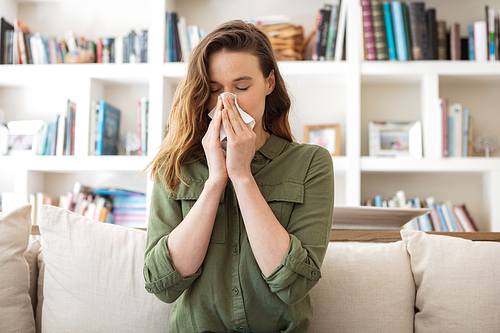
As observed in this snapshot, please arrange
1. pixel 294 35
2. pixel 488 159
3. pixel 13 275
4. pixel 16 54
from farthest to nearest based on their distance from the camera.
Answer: pixel 16 54, pixel 294 35, pixel 488 159, pixel 13 275

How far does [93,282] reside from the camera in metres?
1.33

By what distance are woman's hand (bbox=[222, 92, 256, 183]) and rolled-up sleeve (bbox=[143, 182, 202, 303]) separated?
19cm

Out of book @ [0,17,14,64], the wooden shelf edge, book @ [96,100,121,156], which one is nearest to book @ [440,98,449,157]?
the wooden shelf edge

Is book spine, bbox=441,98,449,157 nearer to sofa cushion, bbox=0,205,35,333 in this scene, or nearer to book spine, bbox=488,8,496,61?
book spine, bbox=488,8,496,61

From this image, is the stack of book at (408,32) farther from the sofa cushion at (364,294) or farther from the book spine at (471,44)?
the sofa cushion at (364,294)

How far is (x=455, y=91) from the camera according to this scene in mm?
2838

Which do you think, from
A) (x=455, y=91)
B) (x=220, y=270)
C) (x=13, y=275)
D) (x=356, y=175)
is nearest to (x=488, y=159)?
(x=455, y=91)

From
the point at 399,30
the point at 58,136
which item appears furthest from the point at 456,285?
the point at 58,136

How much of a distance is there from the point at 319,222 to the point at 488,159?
1863 mm

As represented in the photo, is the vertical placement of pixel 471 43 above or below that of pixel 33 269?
above

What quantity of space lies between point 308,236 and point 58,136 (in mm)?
2235

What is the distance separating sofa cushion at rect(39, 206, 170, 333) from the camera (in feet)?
4.30

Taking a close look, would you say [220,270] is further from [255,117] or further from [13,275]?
[13,275]

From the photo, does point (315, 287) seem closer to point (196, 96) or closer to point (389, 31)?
point (196, 96)
